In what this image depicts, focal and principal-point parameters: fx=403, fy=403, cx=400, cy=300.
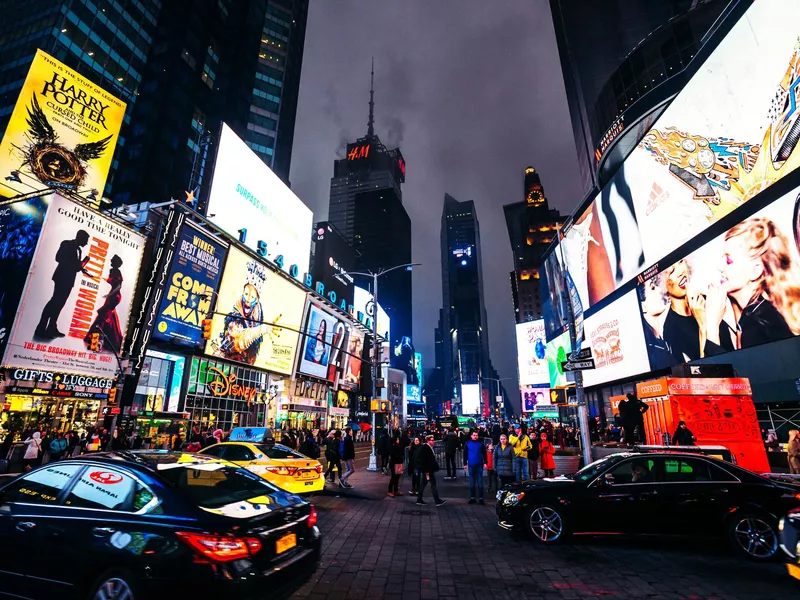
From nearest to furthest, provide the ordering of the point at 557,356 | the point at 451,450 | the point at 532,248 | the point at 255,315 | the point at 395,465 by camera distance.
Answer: the point at 395,465 → the point at 451,450 → the point at 255,315 → the point at 557,356 → the point at 532,248

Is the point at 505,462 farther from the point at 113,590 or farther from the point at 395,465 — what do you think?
the point at 113,590

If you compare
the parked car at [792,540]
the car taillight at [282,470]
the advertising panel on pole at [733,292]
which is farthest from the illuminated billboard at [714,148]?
the car taillight at [282,470]

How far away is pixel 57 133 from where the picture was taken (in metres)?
26.8

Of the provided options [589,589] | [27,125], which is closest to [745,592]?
[589,589]

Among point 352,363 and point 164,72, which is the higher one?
point 164,72

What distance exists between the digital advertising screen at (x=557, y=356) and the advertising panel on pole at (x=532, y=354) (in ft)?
7.25

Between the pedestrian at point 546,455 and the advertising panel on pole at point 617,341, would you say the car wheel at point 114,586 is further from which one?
the advertising panel on pole at point 617,341

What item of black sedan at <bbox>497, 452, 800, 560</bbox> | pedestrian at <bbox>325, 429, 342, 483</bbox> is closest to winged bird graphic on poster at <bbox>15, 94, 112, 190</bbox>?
pedestrian at <bbox>325, 429, 342, 483</bbox>

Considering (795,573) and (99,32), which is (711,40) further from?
(99,32)

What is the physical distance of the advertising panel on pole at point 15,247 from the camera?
20375mm

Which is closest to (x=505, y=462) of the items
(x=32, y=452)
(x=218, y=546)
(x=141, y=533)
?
(x=218, y=546)

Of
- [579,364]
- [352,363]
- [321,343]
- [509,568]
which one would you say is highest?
[321,343]

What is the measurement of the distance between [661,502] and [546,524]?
1960 mm

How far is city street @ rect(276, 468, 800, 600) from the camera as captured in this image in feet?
16.5
